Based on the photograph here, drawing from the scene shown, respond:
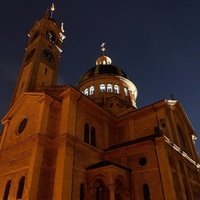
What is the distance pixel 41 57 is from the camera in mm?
27734

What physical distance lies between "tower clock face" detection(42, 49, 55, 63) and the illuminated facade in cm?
170

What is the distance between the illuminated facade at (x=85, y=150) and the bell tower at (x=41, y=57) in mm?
172

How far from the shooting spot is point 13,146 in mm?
19984

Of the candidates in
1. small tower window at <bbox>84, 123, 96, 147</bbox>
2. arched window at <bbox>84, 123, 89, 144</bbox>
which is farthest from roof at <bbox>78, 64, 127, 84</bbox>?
arched window at <bbox>84, 123, 89, 144</bbox>

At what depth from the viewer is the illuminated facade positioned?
53.7 feet

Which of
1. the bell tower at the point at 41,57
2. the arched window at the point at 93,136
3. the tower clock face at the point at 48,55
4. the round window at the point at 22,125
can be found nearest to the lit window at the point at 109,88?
the bell tower at the point at 41,57

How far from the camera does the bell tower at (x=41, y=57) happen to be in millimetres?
25648

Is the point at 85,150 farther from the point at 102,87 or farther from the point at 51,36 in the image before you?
the point at 51,36

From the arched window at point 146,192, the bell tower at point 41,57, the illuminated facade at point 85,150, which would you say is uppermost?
the bell tower at point 41,57

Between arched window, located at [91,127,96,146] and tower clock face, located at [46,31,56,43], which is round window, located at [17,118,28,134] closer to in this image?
arched window, located at [91,127,96,146]

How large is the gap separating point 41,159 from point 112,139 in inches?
360

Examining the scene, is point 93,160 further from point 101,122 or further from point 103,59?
point 103,59

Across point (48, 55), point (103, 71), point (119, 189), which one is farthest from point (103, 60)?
point (119, 189)

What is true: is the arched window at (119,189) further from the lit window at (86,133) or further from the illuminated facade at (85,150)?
the lit window at (86,133)
